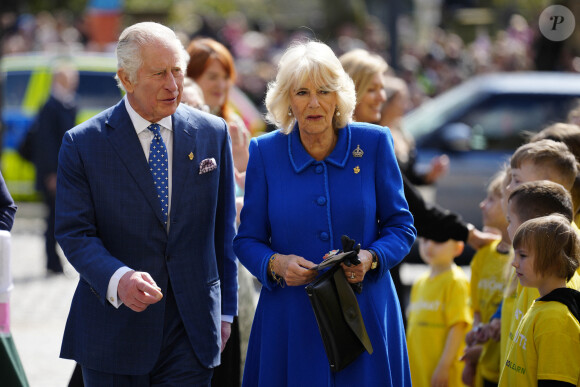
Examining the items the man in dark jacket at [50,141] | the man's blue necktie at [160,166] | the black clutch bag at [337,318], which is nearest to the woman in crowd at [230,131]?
the man's blue necktie at [160,166]

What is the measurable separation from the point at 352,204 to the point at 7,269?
1.57 meters

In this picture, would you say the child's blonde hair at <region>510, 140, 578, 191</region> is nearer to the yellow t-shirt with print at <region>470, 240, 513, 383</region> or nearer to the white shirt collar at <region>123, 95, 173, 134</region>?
the yellow t-shirt with print at <region>470, 240, 513, 383</region>

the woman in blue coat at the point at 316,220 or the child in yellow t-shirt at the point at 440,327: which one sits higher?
the woman in blue coat at the point at 316,220

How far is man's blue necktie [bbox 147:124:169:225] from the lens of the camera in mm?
3848

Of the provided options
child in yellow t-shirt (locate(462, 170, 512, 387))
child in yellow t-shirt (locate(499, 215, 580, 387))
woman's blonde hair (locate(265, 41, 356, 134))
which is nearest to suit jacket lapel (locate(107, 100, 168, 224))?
woman's blonde hair (locate(265, 41, 356, 134))

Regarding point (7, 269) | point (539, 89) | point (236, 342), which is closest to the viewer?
point (7, 269)

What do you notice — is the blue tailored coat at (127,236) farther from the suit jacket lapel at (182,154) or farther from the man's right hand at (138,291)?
the man's right hand at (138,291)

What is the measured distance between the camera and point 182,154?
3.90 meters

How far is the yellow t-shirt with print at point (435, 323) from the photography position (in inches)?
211

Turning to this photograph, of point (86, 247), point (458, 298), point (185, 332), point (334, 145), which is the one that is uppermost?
point (334, 145)

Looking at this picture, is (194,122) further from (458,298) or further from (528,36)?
(528,36)

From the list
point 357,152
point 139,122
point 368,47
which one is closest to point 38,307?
point 139,122

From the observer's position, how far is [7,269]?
429 cm

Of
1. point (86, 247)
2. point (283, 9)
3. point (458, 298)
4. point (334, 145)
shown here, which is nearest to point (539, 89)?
point (458, 298)
